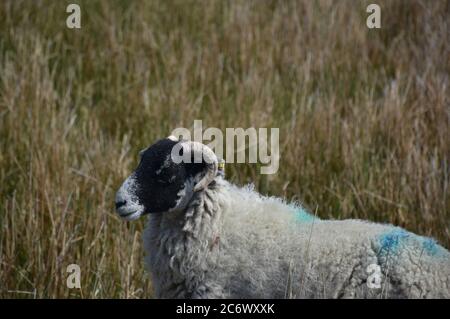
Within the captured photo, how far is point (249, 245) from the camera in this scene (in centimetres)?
281

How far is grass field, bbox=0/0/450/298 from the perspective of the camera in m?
3.87

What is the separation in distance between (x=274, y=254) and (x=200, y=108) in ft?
8.87

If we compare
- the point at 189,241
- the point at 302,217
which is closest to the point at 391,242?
the point at 302,217

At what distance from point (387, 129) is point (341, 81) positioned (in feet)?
3.56

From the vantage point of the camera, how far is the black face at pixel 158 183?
2775mm

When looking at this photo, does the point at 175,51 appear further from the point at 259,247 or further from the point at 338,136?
the point at 259,247

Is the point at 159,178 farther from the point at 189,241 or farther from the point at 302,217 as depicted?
the point at 302,217

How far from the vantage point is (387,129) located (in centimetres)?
482

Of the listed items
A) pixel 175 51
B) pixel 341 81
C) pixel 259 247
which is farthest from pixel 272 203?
pixel 175 51

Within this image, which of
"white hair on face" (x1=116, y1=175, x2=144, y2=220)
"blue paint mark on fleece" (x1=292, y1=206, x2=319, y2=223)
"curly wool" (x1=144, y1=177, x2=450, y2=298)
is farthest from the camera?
"blue paint mark on fleece" (x1=292, y1=206, x2=319, y2=223)

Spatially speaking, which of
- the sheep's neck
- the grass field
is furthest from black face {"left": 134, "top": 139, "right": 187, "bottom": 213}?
the grass field

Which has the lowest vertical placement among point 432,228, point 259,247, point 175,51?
point 432,228

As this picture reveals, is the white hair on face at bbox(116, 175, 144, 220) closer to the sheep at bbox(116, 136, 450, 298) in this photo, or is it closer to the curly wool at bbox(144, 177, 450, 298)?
the sheep at bbox(116, 136, 450, 298)

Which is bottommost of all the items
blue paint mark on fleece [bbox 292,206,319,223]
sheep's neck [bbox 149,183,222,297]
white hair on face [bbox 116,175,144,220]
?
sheep's neck [bbox 149,183,222,297]
